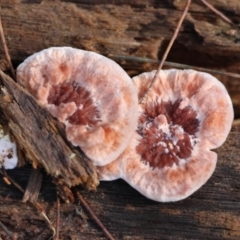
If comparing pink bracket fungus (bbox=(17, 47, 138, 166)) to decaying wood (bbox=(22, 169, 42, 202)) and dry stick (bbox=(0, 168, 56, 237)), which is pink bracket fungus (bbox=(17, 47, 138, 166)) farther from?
dry stick (bbox=(0, 168, 56, 237))

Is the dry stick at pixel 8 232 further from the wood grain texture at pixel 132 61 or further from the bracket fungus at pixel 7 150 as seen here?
the bracket fungus at pixel 7 150

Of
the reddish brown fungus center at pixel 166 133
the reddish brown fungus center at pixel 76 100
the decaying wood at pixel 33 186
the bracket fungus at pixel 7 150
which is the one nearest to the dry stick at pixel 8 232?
the decaying wood at pixel 33 186

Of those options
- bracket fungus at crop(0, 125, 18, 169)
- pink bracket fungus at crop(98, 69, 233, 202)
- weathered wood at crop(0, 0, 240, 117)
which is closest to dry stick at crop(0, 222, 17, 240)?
bracket fungus at crop(0, 125, 18, 169)

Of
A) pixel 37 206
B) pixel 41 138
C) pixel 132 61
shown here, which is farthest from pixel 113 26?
pixel 37 206

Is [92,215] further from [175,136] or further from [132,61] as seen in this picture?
[132,61]

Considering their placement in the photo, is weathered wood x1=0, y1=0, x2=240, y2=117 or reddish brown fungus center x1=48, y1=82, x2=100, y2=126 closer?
reddish brown fungus center x1=48, y1=82, x2=100, y2=126

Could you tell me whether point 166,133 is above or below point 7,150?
above
